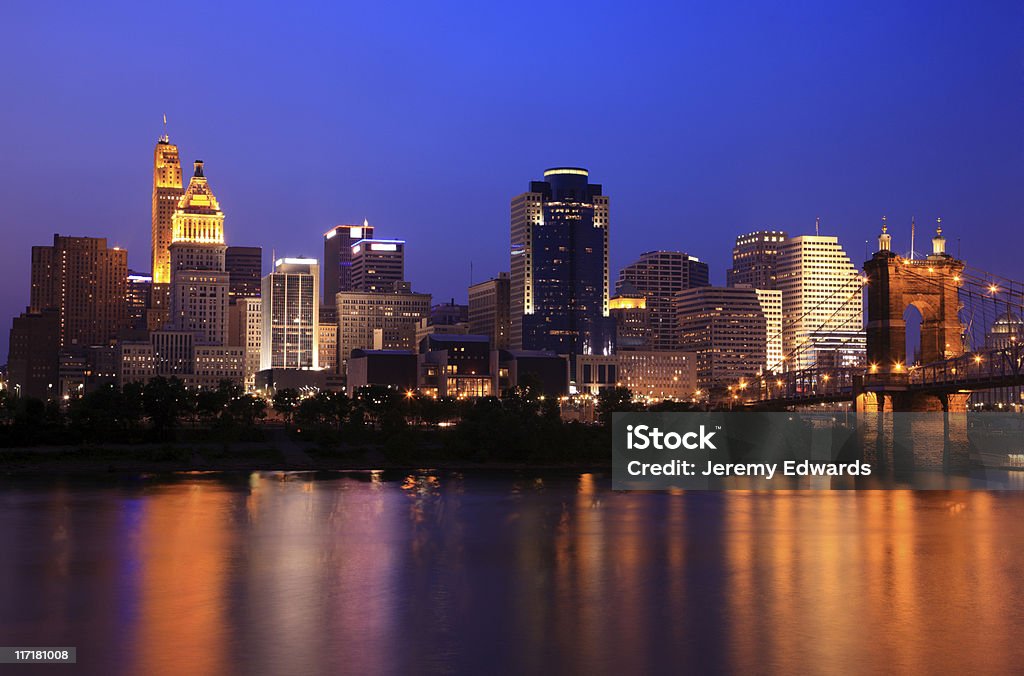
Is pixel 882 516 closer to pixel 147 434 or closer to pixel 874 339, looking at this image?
pixel 874 339

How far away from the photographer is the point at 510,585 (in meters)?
36.9

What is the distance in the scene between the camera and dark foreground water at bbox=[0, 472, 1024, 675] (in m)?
27.8

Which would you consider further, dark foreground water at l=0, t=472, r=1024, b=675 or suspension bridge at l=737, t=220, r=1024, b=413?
suspension bridge at l=737, t=220, r=1024, b=413

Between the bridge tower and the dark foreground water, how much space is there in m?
18.6

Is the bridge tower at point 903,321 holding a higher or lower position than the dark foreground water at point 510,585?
higher

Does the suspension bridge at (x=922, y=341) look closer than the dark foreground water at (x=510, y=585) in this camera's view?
No

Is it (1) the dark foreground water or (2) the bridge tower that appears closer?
(1) the dark foreground water

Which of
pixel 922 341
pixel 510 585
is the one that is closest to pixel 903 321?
pixel 922 341

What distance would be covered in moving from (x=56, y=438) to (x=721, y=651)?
77154mm

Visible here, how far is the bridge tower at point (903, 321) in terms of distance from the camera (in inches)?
3155

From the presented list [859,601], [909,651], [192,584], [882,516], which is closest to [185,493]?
[192,584]

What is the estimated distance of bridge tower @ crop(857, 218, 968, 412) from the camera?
80125mm

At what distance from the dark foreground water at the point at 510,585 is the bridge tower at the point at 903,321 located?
18.6 metres

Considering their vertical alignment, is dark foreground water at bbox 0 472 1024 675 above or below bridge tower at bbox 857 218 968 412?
below
